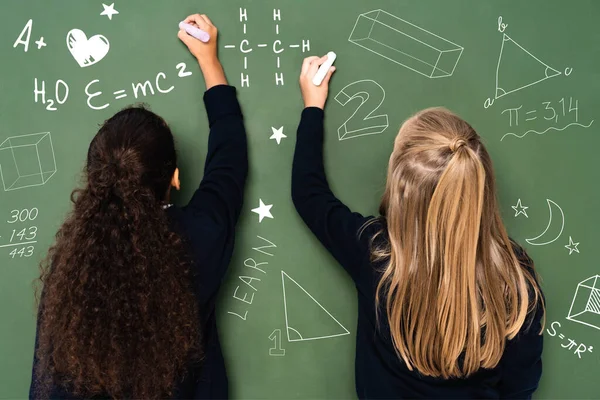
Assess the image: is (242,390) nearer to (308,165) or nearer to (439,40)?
(308,165)

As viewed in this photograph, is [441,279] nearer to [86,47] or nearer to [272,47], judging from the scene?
[272,47]

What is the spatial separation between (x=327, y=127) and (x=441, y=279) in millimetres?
443

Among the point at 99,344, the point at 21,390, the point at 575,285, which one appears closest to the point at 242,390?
the point at 99,344

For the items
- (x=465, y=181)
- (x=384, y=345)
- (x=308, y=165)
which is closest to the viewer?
(x=465, y=181)

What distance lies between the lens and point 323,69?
46.1 inches

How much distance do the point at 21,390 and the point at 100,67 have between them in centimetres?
78

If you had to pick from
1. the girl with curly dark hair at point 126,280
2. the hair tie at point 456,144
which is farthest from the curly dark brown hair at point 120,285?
the hair tie at point 456,144

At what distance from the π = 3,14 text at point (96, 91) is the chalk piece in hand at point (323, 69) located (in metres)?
0.29

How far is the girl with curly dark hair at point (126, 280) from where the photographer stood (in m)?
0.90

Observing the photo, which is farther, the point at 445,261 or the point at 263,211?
the point at 263,211

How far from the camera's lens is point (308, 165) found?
113 centimetres

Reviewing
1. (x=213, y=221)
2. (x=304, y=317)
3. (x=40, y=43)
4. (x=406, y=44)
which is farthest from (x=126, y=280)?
(x=406, y=44)

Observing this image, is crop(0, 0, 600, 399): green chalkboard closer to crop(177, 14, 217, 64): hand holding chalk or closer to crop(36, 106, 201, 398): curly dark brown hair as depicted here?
crop(177, 14, 217, 64): hand holding chalk

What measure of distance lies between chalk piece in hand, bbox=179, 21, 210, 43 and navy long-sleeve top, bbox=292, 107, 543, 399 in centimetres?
30
